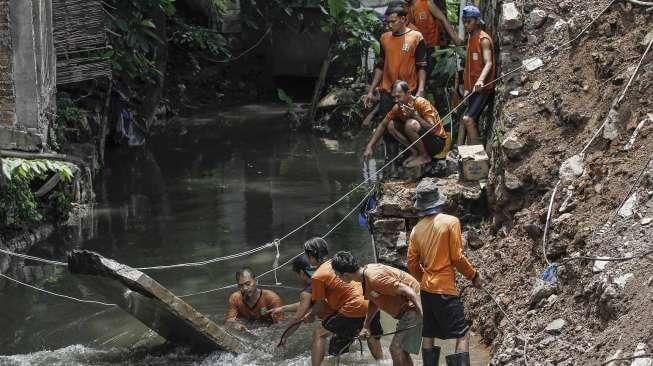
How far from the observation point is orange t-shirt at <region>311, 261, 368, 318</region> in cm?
955

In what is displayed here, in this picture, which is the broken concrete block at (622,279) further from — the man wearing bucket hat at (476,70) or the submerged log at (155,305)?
the man wearing bucket hat at (476,70)

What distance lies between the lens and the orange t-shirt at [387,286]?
873 cm

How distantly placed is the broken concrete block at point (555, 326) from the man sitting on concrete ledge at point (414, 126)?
4.15 meters

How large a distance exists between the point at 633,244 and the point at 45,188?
9582 mm

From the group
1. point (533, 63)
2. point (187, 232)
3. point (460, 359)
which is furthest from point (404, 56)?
point (460, 359)

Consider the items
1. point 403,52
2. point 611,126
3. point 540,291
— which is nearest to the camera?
point 540,291

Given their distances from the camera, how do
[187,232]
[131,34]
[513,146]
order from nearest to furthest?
[513,146] → [187,232] → [131,34]

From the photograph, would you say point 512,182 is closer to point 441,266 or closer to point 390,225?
point 390,225

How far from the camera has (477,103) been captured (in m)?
12.7

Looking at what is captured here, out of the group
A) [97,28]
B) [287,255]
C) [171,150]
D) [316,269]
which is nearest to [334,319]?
[316,269]

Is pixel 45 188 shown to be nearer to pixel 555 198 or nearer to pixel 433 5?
pixel 433 5

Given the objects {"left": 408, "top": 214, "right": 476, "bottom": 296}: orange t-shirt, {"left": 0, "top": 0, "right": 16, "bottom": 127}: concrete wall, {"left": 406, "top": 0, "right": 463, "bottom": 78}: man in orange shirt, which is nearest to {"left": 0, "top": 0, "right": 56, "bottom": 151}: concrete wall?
{"left": 0, "top": 0, "right": 16, "bottom": 127}: concrete wall

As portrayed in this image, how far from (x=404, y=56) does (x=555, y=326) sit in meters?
5.68

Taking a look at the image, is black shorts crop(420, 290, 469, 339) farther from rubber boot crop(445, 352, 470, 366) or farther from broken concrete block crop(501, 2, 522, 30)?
broken concrete block crop(501, 2, 522, 30)
